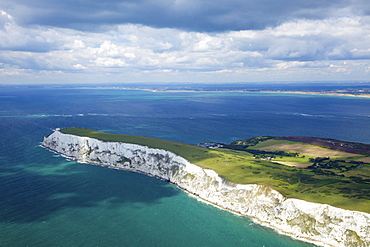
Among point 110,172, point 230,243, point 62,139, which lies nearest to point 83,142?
point 62,139

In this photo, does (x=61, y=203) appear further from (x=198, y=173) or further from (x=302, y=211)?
(x=302, y=211)

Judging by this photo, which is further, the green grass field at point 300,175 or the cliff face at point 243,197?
the green grass field at point 300,175

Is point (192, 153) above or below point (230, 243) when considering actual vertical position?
above

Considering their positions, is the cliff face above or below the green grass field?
below

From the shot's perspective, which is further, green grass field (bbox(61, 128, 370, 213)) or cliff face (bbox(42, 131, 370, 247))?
green grass field (bbox(61, 128, 370, 213))
